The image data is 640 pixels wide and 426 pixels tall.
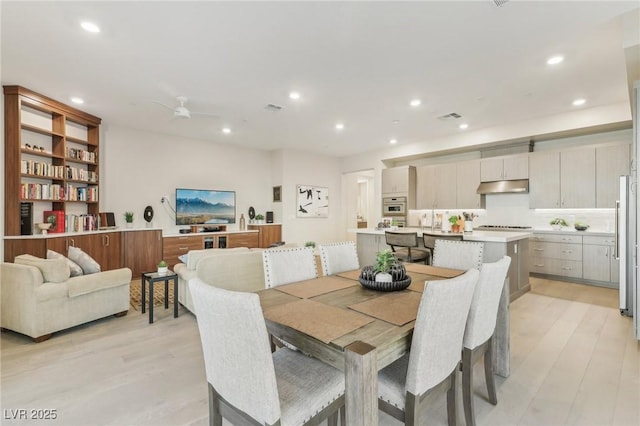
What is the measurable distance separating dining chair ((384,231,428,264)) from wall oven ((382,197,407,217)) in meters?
2.86

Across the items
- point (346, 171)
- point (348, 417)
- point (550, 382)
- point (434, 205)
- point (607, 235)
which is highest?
point (346, 171)

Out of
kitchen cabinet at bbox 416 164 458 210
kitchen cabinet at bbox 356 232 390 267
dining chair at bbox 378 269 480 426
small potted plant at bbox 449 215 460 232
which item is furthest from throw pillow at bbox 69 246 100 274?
kitchen cabinet at bbox 416 164 458 210

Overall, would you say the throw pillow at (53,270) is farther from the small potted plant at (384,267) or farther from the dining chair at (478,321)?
the dining chair at (478,321)

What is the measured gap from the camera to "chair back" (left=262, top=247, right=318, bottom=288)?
220cm

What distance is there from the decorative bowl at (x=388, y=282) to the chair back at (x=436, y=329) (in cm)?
54

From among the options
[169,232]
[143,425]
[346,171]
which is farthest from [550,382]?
[346,171]

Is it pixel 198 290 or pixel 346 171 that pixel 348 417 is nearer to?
pixel 198 290

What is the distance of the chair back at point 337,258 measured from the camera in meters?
2.66

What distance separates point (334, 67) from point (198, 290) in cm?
305

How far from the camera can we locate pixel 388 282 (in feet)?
6.42

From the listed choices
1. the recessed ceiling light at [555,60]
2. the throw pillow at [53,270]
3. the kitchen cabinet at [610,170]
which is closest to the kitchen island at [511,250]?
the kitchen cabinet at [610,170]

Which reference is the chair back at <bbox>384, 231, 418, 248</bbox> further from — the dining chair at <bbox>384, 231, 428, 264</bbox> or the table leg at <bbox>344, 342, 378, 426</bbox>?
the table leg at <bbox>344, 342, 378, 426</bbox>

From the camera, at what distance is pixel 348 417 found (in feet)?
3.70

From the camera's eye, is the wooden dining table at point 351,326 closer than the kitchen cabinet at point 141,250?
Yes
